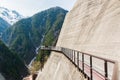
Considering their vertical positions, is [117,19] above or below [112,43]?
above

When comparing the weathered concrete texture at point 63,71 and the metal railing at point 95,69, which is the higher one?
the metal railing at point 95,69

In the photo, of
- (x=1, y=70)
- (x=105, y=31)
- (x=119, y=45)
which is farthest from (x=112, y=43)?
(x=1, y=70)

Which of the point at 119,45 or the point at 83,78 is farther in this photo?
the point at 119,45

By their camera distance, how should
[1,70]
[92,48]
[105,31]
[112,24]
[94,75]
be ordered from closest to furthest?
[94,75]
[112,24]
[105,31]
[92,48]
[1,70]

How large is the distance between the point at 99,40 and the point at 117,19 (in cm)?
420

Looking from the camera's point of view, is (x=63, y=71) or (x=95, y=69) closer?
(x=95, y=69)

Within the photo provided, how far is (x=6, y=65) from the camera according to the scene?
192750 millimetres

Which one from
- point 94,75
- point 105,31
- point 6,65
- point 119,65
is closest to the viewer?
point 119,65

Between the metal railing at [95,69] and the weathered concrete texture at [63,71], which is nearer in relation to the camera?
the metal railing at [95,69]

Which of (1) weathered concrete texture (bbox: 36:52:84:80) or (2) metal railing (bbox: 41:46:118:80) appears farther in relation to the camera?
(1) weathered concrete texture (bbox: 36:52:84:80)

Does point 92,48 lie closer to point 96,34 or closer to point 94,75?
point 96,34

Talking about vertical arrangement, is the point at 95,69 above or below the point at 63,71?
above

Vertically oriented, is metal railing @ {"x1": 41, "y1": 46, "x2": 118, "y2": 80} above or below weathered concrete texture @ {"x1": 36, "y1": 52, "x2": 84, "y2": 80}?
above

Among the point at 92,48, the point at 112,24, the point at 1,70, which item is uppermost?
the point at 112,24
